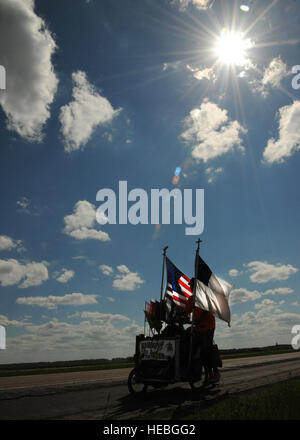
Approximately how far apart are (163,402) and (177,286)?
15.4 ft

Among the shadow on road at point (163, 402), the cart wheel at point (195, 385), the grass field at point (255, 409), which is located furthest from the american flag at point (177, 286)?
the grass field at point (255, 409)

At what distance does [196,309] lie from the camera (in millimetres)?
11961

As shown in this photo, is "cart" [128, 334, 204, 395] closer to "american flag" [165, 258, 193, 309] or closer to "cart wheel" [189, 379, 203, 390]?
"cart wheel" [189, 379, 203, 390]

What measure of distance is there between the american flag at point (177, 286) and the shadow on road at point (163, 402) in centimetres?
277

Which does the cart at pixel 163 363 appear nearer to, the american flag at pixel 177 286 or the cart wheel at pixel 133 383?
the cart wheel at pixel 133 383

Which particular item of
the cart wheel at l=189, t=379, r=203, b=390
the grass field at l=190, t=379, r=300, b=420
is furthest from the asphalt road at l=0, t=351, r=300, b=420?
the grass field at l=190, t=379, r=300, b=420

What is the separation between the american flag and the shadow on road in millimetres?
2770

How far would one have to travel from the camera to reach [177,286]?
1285cm

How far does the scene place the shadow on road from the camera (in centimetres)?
718

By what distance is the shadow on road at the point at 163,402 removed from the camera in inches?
283
